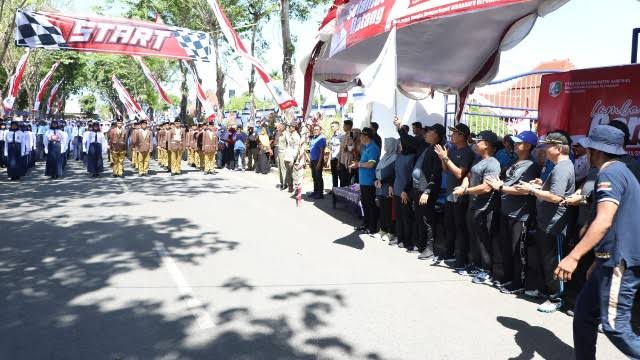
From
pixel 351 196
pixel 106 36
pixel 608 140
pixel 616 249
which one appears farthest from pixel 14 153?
pixel 616 249

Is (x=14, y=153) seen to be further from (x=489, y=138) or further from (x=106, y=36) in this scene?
(x=489, y=138)

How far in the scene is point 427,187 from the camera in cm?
704

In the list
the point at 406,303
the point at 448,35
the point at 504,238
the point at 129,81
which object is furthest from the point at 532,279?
the point at 129,81

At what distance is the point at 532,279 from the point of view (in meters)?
6.15

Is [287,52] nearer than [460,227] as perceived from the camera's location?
No

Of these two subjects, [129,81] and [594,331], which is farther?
[129,81]

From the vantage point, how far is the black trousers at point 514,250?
5.61 meters

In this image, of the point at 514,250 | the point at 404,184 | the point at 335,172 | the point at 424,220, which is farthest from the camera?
the point at 335,172

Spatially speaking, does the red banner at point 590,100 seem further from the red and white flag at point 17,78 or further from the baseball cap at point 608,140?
the red and white flag at point 17,78

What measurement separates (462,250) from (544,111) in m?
2.11

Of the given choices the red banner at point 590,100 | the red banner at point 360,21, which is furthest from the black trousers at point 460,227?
the red banner at point 360,21

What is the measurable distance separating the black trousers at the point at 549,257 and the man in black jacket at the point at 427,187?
1.86m

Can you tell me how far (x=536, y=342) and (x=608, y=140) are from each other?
187cm

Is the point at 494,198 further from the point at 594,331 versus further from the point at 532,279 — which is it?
the point at 594,331
